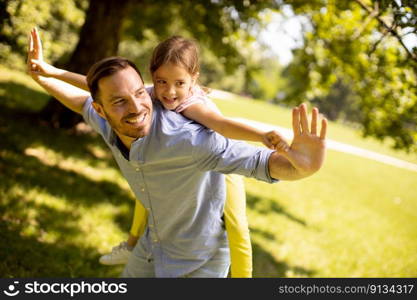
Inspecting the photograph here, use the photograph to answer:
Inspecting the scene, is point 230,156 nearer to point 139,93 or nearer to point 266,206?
point 139,93

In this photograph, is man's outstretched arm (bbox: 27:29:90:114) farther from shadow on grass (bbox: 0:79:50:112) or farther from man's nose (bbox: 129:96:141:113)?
shadow on grass (bbox: 0:79:50:112)

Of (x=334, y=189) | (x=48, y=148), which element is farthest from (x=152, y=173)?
(x=334, y=189)

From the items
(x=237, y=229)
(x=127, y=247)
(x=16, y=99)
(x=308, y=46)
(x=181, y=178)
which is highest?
(x=308, y=46)

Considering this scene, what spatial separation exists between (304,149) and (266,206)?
237 inches

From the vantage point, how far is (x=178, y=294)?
2.64 m

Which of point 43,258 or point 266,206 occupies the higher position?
point 43,258

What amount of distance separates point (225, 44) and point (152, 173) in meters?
6.05

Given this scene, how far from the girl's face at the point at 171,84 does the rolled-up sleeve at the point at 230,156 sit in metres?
0.68

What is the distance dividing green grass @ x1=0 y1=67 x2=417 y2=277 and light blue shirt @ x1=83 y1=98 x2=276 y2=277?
1.63 meters

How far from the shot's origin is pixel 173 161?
2178 millimetres

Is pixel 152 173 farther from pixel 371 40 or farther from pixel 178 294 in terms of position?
pixel 371 40

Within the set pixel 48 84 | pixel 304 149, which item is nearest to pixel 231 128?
pixel 304 149

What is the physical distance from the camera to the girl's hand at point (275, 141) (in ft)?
5.74

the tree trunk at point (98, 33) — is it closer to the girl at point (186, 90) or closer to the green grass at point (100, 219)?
the green grass at point (100, 219)
